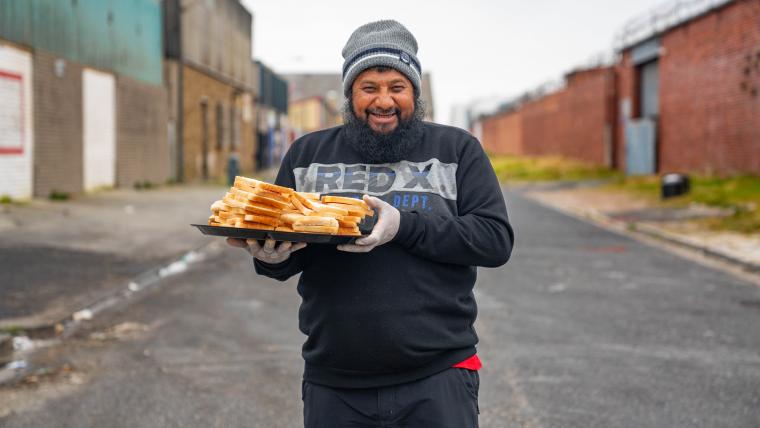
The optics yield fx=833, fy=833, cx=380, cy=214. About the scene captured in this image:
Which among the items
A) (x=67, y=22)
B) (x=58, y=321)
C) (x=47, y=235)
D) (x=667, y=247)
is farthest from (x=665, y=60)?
(x=58, y=321)

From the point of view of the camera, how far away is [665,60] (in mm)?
29641

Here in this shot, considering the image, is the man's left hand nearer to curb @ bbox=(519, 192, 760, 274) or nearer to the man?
the man

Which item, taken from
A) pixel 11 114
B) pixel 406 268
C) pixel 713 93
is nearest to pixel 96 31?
pixel 11 114

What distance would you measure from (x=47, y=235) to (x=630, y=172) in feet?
85.8

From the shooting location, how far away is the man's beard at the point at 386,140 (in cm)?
257

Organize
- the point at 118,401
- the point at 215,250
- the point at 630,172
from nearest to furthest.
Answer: the point at 118,401, the point at 215,250, the point at 630,172

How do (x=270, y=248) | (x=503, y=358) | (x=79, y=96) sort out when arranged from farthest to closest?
(x=79, y=96)
(x=503, y=358)
(x=270, y=248)

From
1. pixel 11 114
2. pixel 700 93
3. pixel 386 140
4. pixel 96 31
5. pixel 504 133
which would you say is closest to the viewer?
pixel 386 140

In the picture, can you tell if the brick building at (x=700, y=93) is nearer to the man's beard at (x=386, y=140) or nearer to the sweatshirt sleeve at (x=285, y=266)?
the man's beard at (x=386, y=140)

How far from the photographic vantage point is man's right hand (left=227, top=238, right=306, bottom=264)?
2.33 m

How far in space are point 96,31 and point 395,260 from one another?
73.1 ft

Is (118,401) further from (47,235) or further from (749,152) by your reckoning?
(749,152)

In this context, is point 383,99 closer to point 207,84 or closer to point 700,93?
point 700,93

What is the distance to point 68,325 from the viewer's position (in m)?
7.38
